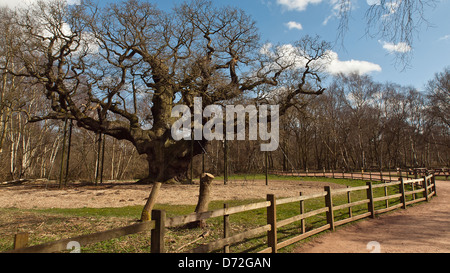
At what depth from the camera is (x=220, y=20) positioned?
1931 cm

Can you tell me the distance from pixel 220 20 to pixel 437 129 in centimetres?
4027

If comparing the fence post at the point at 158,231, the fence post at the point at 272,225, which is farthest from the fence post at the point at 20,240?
the fence post at the point at 272,225

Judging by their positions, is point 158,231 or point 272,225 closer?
point 158,231

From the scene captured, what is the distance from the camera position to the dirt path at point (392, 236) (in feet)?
16.9

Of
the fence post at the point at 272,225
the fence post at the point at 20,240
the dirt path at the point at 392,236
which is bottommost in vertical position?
the dirt path at the point at 392,236

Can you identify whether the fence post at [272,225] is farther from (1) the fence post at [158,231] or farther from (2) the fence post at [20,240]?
(2) the fence post at [20,240]

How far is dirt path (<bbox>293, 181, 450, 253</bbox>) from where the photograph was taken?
515 cm

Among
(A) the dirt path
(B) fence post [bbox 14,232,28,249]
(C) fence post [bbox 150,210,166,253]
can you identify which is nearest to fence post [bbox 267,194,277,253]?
(A) the dirt path

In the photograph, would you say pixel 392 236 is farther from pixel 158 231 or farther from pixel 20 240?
pixel 20 240

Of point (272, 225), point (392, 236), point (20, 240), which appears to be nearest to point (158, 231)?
point (20, 240)

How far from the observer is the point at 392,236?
237 inches
